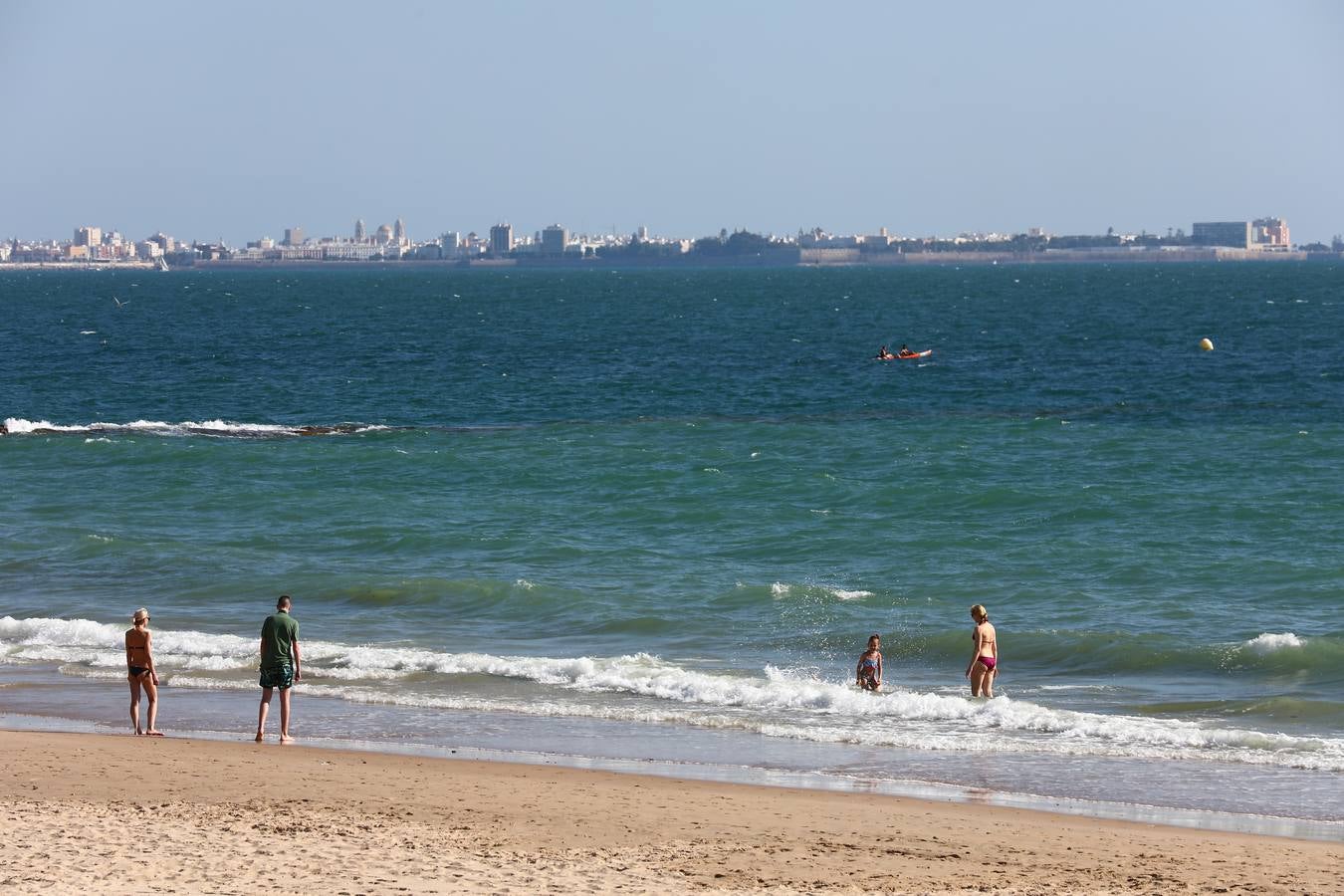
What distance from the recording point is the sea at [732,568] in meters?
16.3

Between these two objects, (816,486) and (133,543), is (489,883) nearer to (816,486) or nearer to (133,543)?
(133,543)

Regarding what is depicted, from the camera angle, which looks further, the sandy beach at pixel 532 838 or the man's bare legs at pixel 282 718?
the man's bare legs at pixel 282 718

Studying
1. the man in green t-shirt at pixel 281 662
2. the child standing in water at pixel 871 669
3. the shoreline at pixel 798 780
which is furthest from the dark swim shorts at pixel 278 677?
the child standing in water at pixel 871 669

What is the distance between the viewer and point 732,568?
1013 inches

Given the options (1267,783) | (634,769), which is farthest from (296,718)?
(1267,783)

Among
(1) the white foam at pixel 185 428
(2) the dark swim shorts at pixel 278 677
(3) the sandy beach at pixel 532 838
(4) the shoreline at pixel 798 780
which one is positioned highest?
(1) the white foam at pixel 185 428

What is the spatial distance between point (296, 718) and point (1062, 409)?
107 feet

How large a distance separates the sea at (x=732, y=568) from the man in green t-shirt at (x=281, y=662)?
1.99 ft

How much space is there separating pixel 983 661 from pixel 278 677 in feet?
24.6

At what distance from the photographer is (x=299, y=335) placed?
8081 centimetres

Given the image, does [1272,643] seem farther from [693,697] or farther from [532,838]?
[532,838]

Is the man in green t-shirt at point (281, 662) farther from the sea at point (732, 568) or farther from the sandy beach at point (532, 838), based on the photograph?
the sandy beach at point (532, 838)

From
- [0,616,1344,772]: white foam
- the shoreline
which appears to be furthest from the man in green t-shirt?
[0,616,1344,772]: white foam

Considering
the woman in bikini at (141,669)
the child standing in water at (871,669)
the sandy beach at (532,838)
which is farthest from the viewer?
the child standing in water at (871,669)
